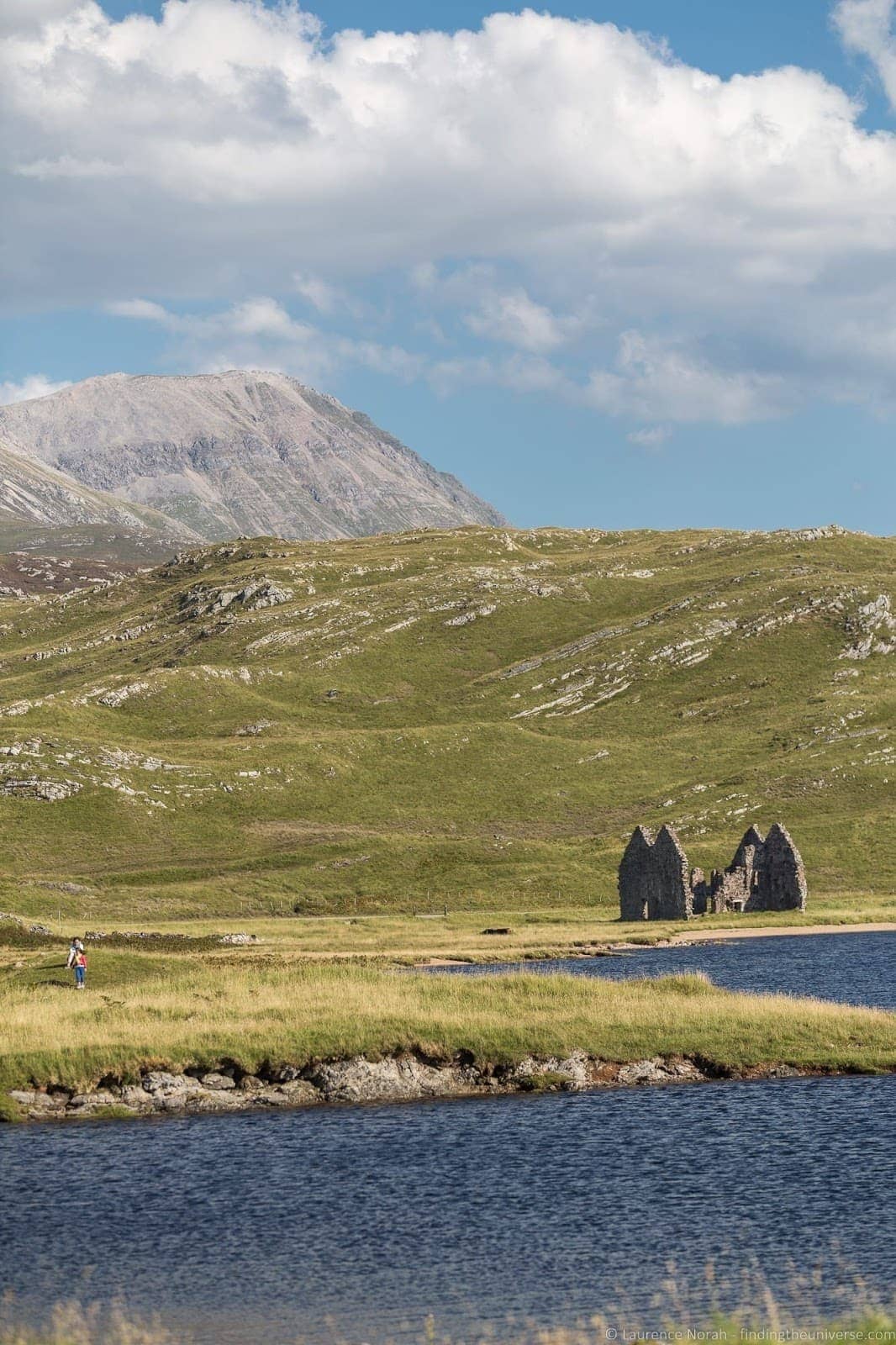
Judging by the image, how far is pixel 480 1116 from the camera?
161 feet

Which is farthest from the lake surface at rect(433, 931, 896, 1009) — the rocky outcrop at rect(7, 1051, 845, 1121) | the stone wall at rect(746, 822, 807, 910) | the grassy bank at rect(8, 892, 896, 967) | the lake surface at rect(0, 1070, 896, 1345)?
the lake surface at rect(0, 1070, 896, 1345)

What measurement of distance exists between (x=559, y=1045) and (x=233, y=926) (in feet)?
244

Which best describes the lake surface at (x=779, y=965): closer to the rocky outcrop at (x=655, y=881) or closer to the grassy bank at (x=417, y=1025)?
the grassy bank at (x=417, y=1025)

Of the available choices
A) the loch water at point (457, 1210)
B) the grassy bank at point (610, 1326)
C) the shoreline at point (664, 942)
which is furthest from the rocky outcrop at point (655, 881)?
the grassy bank at point (610, 1326)

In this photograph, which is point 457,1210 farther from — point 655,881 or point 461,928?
point 655,881

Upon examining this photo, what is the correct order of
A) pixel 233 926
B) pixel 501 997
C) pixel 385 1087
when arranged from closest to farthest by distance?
1. pixel 385 1087
2. pixel 501 997
3. pixel 233 926

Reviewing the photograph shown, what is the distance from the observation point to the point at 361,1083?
52.3 metres

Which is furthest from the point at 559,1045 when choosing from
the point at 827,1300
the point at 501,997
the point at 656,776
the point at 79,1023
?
the point at 656,776

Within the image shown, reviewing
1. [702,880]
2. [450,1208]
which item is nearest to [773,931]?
[702,880]

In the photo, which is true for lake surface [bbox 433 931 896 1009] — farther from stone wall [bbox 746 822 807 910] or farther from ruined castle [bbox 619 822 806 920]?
stone wall [bbox 746 822 807 910]

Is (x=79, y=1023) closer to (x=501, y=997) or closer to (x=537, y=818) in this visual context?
(x=501, y=997)

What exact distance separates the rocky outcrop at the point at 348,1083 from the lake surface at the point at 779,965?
13.3 m

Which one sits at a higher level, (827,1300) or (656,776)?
(656,776)

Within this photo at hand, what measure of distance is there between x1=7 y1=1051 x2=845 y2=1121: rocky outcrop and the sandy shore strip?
62.2m
